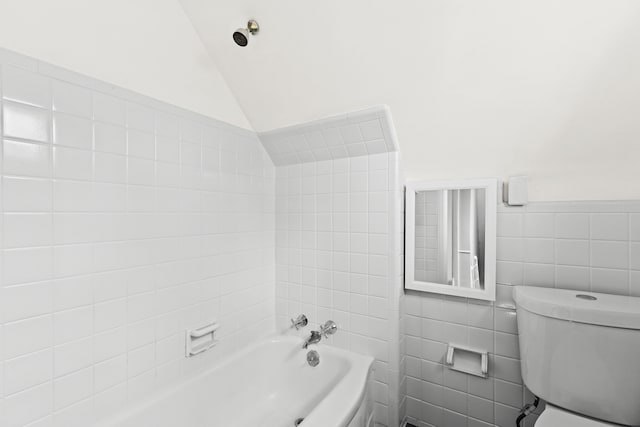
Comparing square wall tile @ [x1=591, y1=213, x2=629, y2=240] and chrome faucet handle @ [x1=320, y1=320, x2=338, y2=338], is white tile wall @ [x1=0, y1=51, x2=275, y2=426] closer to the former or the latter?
chrome faucet handle @ [x1=320, y1=320, x2=338, y2=338]

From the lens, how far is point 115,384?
1197mm

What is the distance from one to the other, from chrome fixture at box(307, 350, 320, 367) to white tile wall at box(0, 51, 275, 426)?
452mm

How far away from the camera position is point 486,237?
151 cm

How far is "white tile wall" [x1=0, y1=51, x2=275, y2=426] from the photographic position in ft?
3.16

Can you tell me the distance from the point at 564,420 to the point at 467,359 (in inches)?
19.1

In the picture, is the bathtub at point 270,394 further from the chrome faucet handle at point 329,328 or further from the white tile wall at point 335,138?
the white tile wall at point 335,138

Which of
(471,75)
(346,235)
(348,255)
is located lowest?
(348,255)

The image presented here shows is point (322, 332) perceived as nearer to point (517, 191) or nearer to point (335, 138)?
point (335, 138)

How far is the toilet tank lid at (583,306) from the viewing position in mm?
1090

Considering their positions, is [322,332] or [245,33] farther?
[322,332]

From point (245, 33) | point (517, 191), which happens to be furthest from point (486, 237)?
point (245, 33)

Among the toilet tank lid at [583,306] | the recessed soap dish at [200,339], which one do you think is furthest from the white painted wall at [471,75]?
the recessed soap dish at [200,339]

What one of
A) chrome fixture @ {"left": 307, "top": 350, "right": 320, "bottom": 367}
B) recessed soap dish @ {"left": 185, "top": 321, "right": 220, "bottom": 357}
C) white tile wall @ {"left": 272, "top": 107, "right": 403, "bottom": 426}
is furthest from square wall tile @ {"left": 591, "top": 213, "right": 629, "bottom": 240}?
recessed soap dish @ {"left": 185, "top": 321, "right": 220, "bottom": 357}

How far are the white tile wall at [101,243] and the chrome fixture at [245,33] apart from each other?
16.9 inches
